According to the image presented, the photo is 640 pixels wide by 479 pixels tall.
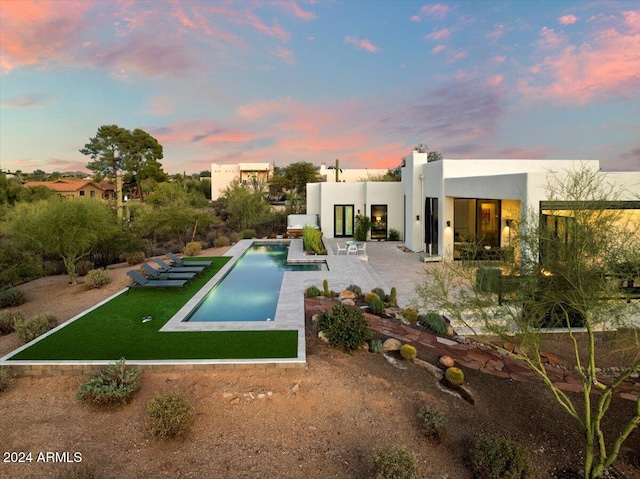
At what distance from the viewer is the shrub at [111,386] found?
19.9ft

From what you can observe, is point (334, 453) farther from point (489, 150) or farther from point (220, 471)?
point (489, 150)

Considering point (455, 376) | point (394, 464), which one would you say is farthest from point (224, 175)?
point (394, 464)

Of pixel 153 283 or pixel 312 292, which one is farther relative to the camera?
pixel 153 283

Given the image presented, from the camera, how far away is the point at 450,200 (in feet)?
54.7

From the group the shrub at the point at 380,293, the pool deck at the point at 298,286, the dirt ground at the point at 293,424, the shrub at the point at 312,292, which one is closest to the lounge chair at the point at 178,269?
the pool deck at the point at 298,286

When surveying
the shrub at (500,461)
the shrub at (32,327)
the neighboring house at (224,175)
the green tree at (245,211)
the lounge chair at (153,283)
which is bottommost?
the shrub at (500,461)

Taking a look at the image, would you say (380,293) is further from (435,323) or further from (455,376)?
(455,376)

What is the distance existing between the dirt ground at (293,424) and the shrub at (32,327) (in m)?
1.93

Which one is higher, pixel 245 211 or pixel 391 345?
pixel 245 211

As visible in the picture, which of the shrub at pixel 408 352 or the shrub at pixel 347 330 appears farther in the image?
the shrub at pixel 347 330

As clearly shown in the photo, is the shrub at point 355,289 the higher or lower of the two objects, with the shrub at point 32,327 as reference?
higher

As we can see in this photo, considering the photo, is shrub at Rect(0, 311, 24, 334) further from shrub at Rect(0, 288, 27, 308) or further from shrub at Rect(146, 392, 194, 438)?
shrub at Rect(146, 392, 194, 438)

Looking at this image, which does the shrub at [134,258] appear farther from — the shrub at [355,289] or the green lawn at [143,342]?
the shrub at [355,289]

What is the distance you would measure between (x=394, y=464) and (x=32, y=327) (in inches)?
313
